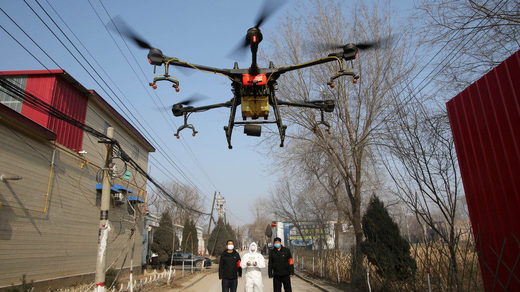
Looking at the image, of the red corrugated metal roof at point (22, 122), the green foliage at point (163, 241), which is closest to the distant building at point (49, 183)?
the red corrugated metal roof at point (22, 122)

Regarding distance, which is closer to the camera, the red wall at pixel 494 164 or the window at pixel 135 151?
the red wall at pixel 494 164

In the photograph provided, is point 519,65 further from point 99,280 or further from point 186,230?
point 186,230

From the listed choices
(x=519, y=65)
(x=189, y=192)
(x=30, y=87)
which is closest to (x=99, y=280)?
(x=30, y=87)

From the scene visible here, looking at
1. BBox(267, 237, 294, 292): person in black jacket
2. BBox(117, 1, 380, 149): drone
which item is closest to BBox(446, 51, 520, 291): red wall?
BBox(117, 1, 380, 149): drone

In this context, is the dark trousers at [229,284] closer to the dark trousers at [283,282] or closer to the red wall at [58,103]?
the dark trousers at [283,282]

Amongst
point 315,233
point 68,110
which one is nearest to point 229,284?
point 68,110

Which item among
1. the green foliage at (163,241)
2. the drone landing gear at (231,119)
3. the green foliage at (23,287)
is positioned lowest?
the green foliage at (23,287)

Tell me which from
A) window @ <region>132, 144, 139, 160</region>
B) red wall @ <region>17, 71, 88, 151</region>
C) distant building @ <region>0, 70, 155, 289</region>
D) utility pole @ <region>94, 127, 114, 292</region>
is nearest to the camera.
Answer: utility pole @ <region>94, 127, 114, 292</region>

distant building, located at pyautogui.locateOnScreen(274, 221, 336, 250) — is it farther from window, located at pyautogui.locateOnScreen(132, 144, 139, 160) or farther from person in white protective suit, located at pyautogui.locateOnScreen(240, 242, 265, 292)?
window, located at pyautogui.locateOnScreen(132, 144, 139, 160)
